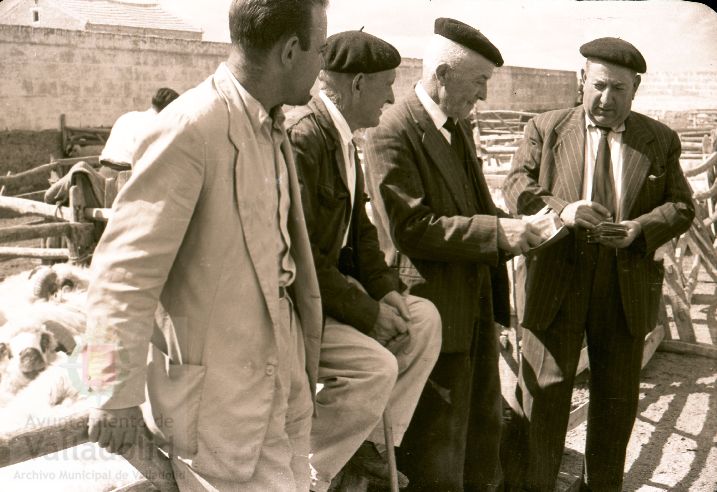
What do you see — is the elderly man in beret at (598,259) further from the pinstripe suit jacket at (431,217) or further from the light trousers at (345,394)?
the light trousers at (345,394)

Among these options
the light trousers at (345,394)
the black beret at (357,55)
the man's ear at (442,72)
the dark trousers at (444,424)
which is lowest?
the dark trousers at (444,424)

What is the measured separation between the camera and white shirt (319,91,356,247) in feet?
8.55

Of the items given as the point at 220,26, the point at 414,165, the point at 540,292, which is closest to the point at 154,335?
the point at 414,165

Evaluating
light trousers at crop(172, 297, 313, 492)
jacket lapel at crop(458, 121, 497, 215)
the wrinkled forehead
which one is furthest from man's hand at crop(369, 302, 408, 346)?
the wrinkled forehead

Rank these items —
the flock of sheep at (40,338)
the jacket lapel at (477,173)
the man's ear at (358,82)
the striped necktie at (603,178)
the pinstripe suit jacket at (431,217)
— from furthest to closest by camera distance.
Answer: the flock of sheep at (40,338) < the striped necktie at (603,178) < the jacket lapel at (477,173) < the pinstripe suit jacket at (431,217) < the man's ear at (358,82)

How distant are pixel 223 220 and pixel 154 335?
341mm

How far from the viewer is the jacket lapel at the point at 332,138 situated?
2555 mm

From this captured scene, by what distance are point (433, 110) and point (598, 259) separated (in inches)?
40.7

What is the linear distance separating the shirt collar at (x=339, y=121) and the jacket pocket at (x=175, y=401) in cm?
104

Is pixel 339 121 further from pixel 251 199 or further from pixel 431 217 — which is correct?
pixel 251 199

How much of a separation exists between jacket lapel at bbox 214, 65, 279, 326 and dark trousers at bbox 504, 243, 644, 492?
1934mm

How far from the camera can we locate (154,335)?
1.90 meters

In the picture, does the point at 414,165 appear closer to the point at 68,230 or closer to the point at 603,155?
the point at 603,155

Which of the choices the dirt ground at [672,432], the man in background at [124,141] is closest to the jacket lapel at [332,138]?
the dirt ground at [672,432]
